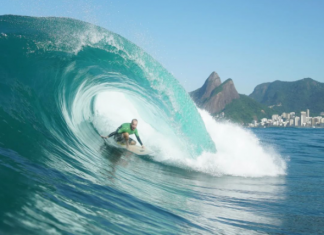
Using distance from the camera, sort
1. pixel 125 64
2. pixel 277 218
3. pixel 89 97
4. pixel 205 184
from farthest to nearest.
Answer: pixel 89 97 < pixel 125 64 < pixel 205 184 < pixel 277 218

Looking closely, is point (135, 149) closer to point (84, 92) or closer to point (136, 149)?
point (136, 149)

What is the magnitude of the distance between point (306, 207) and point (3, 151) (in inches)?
203

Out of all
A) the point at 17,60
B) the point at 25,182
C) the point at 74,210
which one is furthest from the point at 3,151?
the point at 17,60

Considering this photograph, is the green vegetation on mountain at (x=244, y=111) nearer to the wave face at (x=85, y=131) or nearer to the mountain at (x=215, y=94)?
the mountain at (x=215, y=94)

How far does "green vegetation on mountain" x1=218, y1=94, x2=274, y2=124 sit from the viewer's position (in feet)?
353

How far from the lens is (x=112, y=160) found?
7.92 m

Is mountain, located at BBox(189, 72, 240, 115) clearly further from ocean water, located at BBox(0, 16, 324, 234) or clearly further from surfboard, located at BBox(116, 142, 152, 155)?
surfboard, located at BBox(116, 142, 152, 155)

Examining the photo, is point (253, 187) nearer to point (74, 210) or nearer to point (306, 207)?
point (306, 207)

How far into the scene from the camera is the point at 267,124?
85.8 meters

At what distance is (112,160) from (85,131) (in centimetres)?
325

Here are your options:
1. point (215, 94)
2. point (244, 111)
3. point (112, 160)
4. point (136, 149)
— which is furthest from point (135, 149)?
point (215, 94)

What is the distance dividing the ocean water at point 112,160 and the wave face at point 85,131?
28 millimetres

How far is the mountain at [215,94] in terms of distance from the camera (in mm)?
133025

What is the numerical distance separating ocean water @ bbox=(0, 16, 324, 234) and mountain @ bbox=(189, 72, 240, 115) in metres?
114
